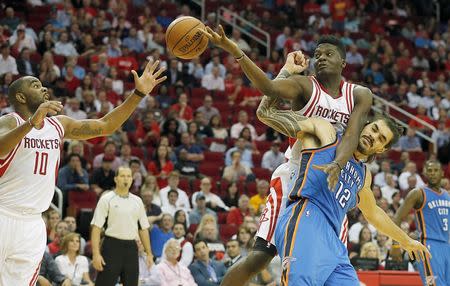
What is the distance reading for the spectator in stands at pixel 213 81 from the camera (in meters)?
19.8

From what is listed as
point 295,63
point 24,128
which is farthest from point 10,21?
point 24,128

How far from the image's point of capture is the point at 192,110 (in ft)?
61.0

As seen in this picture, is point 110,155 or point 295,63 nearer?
point 295,63

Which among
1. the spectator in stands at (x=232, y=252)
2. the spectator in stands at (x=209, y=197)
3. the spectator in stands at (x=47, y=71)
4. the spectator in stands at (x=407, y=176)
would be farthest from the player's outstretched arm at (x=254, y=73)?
the spectator in stands at (x=407, y=176)

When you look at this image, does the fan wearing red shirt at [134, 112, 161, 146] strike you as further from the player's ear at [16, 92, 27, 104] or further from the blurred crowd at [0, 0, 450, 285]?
the player's ear at [16, 92, 27, 104]

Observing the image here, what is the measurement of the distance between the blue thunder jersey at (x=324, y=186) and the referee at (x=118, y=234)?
18.1 ft

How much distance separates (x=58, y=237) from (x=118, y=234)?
4.23ft

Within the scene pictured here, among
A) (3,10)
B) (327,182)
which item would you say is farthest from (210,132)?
(327,182)

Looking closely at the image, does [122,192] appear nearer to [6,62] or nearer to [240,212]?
[240,212]

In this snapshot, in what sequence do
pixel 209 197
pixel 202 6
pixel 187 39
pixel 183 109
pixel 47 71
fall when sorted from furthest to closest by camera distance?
1. pixel 202 6
2. pixel 183 109
3. pixel 47 71
4. pixel 209 197
5. pixel 187 39

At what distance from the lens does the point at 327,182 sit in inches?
241

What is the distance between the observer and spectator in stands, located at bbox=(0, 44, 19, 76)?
666 inches

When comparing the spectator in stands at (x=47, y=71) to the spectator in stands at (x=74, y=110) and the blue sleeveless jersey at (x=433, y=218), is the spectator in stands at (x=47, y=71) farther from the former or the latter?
the blue sleeveless jersey at (x=433, y=218)

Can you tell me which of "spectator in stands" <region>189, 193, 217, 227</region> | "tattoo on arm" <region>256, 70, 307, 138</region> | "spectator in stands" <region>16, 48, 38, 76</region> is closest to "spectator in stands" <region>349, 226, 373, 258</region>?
"spectator in stands" <region>189, 193, 217, 227</region>
